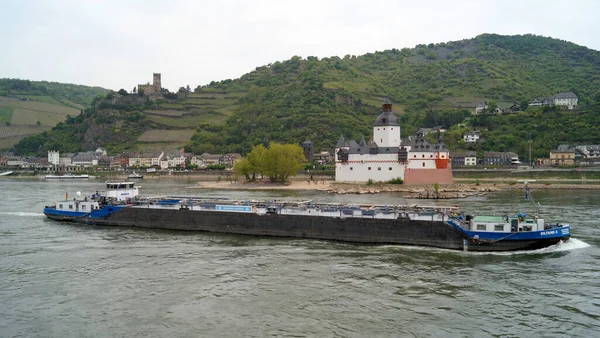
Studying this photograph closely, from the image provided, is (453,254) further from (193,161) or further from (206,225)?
(193,161)

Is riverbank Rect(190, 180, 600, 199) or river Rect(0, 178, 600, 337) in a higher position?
riverbank Rect(190, 180, 600, 199)

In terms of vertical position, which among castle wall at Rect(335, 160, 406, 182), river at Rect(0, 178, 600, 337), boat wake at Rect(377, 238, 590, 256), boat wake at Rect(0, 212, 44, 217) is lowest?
river at Rect(0, 178, 600, 337)

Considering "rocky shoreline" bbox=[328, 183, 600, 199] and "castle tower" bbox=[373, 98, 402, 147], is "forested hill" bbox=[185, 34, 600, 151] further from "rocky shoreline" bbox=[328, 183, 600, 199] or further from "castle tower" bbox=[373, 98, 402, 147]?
"rocky shoreline" bbox=[328, 183, 600, 199]

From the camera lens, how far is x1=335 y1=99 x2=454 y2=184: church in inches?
2908

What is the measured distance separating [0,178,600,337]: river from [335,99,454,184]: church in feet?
143

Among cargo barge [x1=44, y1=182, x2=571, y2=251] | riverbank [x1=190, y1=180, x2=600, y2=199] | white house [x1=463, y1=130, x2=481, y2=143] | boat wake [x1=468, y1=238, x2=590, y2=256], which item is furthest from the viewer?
white house [x1=463, y1=130, x2=481, y2=143]

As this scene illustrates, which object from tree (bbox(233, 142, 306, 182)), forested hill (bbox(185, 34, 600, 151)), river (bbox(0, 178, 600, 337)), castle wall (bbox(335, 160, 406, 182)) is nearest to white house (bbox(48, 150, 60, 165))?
forested hill (bbox(185, 34, 600, 151))

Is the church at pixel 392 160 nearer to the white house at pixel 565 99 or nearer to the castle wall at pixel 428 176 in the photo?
the castle wall at pixel 428 176

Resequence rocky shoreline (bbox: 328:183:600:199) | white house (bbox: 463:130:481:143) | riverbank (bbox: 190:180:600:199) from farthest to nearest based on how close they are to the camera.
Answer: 1. white house (bbox: 463:130:481:143)
2. riverbank (bbox: 190:180:600:199)
3. rocky shoreline (bbox: 328:183:600:199)

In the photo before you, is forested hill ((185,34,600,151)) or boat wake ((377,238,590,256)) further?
forested hill ((185,34,600,151))

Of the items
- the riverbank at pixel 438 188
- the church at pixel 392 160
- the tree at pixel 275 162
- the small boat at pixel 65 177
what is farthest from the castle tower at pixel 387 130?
the small boat at pixel 65 177

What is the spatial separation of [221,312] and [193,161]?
408 ft

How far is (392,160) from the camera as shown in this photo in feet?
253

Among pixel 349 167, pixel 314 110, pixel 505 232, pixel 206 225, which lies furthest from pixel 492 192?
pixel 314 110
